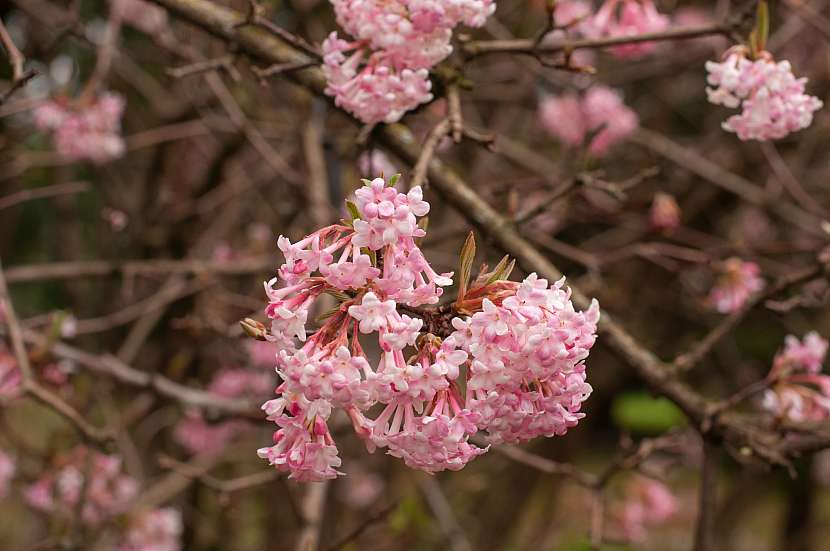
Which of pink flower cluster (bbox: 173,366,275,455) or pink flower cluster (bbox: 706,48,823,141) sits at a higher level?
pink flower cluster (bbox: 706,48,823,141)

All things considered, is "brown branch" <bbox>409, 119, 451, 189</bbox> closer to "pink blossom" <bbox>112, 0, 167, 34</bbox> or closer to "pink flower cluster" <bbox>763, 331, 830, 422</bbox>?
"pink flower cluster" <bbox>763, 331, 830, 422</bbox>

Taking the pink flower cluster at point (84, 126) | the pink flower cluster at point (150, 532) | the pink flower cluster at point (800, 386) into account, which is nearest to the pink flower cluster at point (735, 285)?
the pink flower cluster at point (800, 386)

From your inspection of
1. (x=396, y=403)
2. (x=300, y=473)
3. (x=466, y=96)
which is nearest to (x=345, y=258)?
(x=396, y=403)

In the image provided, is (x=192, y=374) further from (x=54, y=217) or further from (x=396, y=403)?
(x=396, y=403)

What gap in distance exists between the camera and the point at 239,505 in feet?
16.5

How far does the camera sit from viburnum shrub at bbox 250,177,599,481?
43.8 inches

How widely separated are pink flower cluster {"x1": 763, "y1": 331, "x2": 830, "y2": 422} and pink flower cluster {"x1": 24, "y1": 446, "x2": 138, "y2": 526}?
2476mm

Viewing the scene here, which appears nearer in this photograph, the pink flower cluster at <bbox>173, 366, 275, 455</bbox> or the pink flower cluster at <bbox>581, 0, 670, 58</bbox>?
the pink flower cluster at <bbox>581, 0, 670, 58</bbox>

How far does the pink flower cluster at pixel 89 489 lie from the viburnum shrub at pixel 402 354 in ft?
7.80

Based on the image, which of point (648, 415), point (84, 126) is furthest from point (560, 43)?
point (84, 126)

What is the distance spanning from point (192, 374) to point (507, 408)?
3.37 m

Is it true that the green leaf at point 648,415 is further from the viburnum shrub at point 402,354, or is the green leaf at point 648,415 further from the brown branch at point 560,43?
the viburnum shrub at point 402,354

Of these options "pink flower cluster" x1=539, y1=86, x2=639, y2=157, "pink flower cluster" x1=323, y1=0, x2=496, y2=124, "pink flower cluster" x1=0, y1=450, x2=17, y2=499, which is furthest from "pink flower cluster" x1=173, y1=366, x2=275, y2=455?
"pink flower cluster" x1=323, y1=0, x2=496, y2=124

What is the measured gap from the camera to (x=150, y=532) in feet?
11.0
